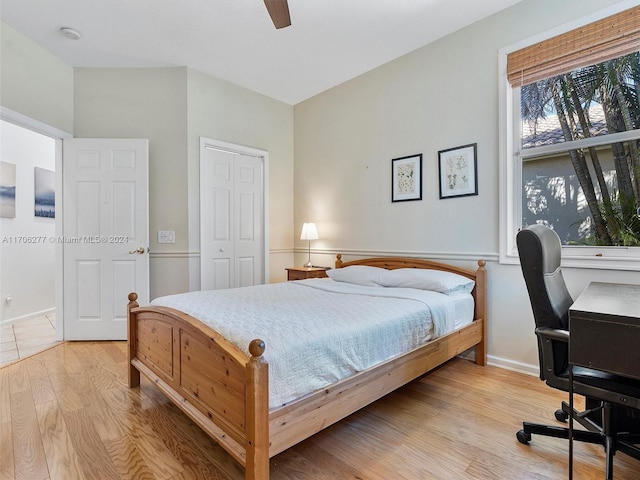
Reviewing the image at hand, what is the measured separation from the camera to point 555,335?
54.9 inches

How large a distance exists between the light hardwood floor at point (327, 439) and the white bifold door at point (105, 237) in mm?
1048

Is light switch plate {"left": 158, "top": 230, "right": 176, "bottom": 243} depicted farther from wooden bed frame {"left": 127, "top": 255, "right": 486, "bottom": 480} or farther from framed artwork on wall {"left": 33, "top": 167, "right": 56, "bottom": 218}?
framed artwork on wall {"left": 33, "top": 167, "right": 56, "bottom": 218}

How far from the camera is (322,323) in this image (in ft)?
5.54

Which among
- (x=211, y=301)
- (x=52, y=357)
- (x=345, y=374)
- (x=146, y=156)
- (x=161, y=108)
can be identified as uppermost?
(x=161, y=108)

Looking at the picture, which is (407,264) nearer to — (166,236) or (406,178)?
(406,178)

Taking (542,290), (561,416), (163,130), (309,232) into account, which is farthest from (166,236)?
(561,416)

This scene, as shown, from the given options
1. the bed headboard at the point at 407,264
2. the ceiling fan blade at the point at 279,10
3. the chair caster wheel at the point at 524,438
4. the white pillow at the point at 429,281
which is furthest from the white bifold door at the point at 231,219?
the chair caster wheel at the point at 524,438

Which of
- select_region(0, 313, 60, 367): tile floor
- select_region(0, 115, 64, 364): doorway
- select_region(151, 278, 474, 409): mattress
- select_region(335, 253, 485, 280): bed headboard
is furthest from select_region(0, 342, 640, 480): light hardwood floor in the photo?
select_region(0, 115, 64, 364): doorway

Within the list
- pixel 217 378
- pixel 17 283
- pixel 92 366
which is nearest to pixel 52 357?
pixel 92 366

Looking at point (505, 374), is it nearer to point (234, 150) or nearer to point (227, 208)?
point (227, 208)

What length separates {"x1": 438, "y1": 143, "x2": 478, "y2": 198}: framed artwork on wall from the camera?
9.36ft

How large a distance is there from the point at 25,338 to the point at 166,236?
178cm

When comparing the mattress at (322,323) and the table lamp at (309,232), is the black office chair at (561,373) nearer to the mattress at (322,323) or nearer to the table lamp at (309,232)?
the mattress at (322,323)

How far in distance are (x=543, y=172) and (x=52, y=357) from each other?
175 inches
